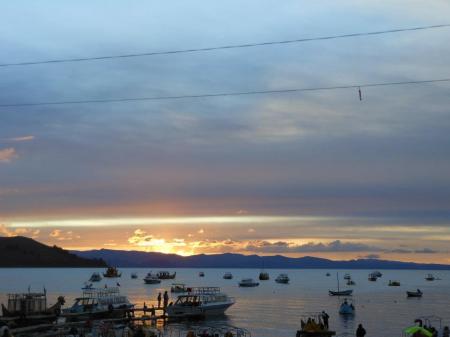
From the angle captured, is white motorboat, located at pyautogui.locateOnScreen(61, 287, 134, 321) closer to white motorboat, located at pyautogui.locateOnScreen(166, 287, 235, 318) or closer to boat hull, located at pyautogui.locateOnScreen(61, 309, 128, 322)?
boat hull, located at pyautogui.locateOnScreen(61, 309, 128, 322)

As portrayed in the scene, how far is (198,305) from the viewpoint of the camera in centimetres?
8994

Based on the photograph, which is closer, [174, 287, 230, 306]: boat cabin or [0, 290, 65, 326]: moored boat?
[0, 290, 65, 326]: moored boat

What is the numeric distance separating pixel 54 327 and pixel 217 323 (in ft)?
83.7

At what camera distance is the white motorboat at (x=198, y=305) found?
287 ft

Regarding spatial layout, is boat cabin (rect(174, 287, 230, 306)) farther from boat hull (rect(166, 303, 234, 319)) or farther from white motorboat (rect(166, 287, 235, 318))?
boat hull (rect(166, 303, 234, 319))

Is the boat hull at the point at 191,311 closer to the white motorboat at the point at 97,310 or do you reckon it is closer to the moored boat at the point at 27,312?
the white motorboat at the point at 97,310

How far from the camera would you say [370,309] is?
121m

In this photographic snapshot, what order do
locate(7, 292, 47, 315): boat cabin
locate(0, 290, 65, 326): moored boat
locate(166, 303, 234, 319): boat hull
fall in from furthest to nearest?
locate(166, 303, 234, 319): boat hull
locate(7, 292, 47, 315): boat cabin
locate(0, 290, 65, 326): moored boat

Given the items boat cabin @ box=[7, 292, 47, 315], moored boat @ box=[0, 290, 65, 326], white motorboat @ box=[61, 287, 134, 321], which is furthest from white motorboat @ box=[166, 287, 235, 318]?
boat cabin @ box=[7, 292, 47, 315]

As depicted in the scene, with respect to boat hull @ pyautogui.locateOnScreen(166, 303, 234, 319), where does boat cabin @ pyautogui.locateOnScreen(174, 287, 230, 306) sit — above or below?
above

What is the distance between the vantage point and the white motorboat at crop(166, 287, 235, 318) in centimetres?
8750

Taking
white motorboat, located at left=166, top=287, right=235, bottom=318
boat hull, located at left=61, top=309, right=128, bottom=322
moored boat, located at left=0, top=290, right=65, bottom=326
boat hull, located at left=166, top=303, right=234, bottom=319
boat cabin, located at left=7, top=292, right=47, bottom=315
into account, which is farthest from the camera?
white motorboat, located at left=166, top=287, right=235, bottom=318

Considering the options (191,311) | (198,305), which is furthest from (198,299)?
(191,311)

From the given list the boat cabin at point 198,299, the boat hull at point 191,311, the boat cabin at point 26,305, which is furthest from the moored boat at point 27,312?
the boat cabin at point 198,299
